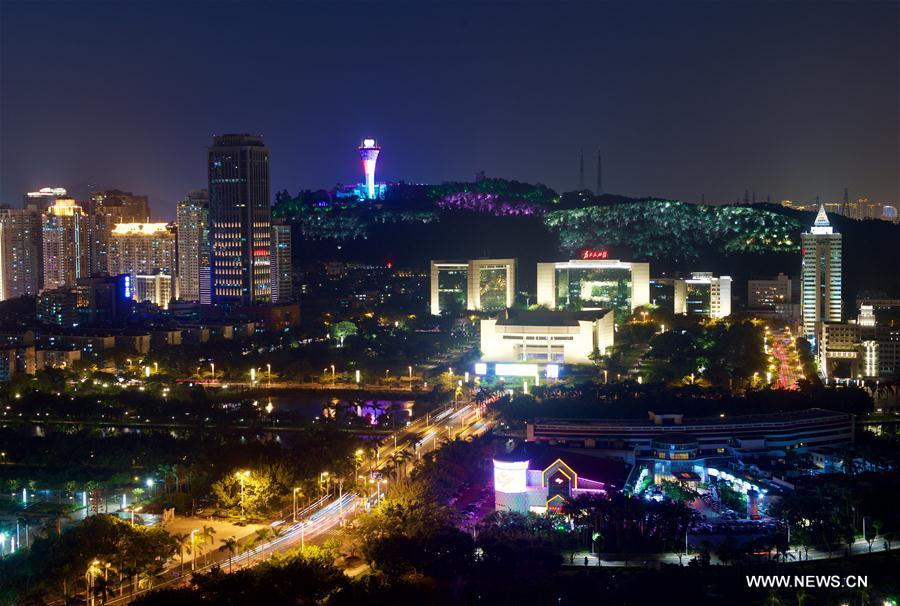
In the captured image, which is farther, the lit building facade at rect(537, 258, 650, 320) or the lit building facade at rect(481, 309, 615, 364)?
the lit building facade at rect(537, 258, 650, 320)

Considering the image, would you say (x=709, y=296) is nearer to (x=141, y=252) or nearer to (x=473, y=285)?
(x=473, y=285)

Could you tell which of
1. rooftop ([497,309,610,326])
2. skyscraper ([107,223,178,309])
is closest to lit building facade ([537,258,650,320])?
rooftop ([497,309,610,326])

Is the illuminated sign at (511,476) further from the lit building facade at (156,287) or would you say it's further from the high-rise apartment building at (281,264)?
the lit building facade at (156,287)

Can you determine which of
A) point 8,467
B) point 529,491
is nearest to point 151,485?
point 8,467

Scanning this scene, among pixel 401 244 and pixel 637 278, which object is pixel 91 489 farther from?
pixel 401 244

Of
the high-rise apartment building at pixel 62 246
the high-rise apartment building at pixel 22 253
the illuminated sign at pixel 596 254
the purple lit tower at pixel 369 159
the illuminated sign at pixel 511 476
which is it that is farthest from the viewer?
the purple lit tower at pixel 369 159

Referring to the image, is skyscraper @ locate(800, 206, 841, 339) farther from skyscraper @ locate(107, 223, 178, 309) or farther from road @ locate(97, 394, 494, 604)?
skyscraper @ locate(107, 223, 178, 309)

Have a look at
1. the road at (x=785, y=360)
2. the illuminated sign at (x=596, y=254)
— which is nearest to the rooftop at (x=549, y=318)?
the road at (x=785, y=360)
